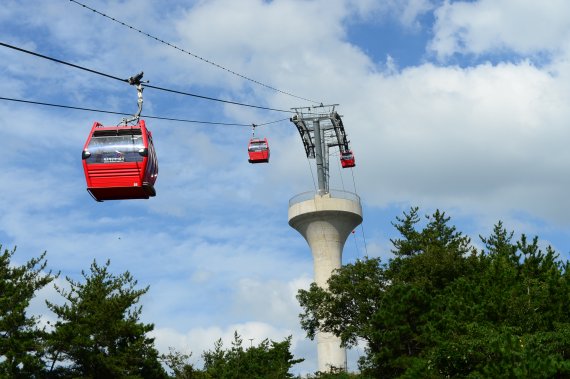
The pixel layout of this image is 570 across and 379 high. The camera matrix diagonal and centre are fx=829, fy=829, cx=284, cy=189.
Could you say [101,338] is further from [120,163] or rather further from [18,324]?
[120,163]

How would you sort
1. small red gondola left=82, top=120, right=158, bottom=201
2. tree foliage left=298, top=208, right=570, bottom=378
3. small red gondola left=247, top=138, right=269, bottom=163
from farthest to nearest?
small red gondola left=247, top=138, right=269, bottom=163, tree foliage left=298, top=208, right=570, bottom=378, small red gondola left=82, top=120, right=158, bottom=201

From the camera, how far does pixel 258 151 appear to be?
5003 cm

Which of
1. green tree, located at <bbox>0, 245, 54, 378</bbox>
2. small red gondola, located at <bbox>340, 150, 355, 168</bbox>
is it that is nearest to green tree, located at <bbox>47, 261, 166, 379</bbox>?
green tree, located at <bbox>0, 245, 54, 378</bbox>

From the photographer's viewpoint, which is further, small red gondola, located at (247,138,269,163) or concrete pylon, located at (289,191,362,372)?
concrete pylon, located at (289,191,362,372)

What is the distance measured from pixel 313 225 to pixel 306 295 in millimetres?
→ 10230

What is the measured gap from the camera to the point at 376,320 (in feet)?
150

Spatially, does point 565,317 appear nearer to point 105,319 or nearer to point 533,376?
point 533,376

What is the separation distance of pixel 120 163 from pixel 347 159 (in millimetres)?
45389

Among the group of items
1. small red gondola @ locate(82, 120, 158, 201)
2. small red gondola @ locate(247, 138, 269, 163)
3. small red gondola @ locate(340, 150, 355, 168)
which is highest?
small red gondola @ locate(340, 150, 355, 168)

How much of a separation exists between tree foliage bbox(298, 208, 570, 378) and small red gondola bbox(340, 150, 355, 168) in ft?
27.1

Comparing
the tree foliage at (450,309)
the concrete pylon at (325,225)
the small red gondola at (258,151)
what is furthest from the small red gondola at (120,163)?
the concrete pylon at (325,225)

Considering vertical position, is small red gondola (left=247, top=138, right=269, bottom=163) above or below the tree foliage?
above

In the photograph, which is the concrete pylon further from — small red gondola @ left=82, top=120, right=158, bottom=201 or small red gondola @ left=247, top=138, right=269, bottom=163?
small red gondola @ left=82, top=120, right=158, bottom=201

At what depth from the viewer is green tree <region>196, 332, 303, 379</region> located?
59.2 m
